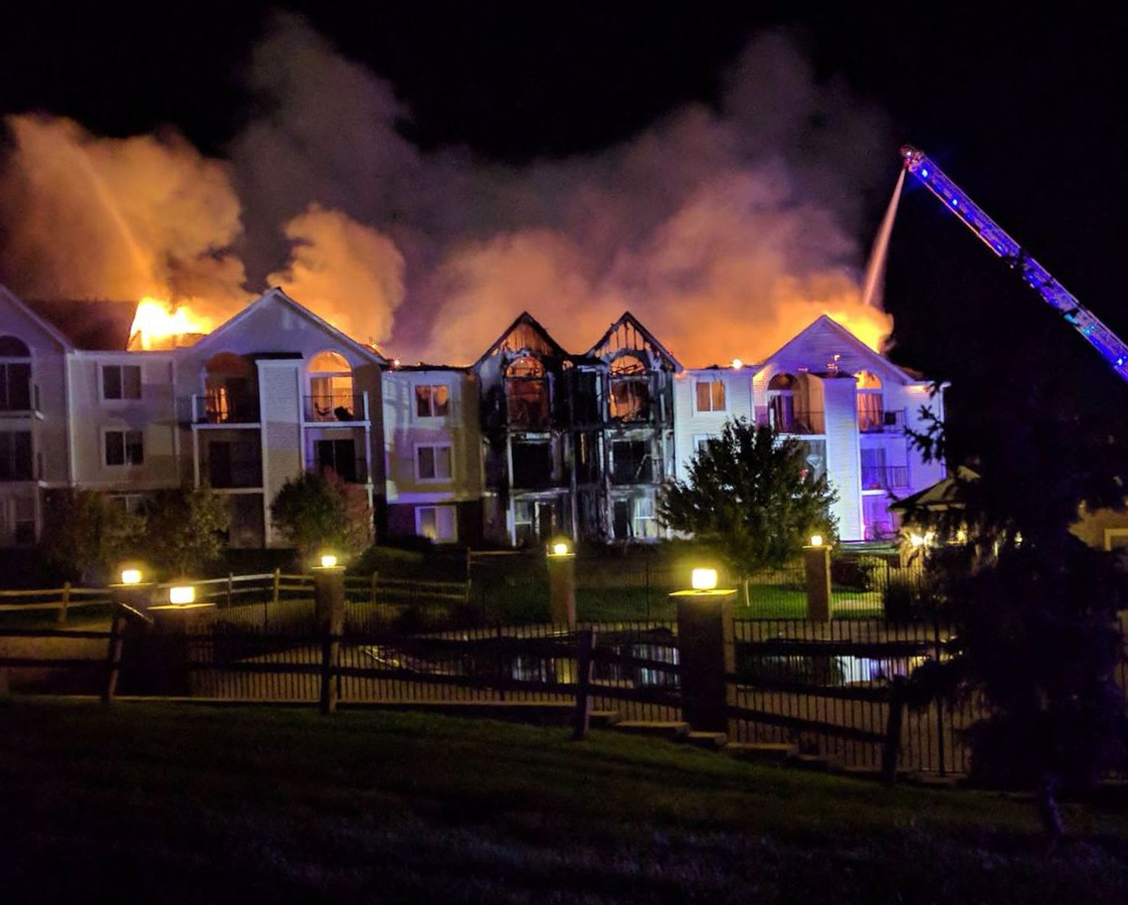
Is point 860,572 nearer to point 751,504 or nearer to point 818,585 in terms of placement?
point 751,504

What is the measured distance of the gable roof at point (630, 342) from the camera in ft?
169

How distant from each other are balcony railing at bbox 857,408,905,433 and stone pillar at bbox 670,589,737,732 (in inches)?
1633

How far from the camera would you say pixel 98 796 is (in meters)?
9.20

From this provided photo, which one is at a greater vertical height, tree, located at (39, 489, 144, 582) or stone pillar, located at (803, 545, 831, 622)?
tree, located at (39, 489, 144, 582)

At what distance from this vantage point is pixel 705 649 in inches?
567

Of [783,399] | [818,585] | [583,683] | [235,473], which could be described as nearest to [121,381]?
[235,473]

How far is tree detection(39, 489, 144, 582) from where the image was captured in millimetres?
35406

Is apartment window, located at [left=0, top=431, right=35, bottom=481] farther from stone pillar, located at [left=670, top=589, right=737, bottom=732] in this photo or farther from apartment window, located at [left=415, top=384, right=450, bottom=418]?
stone pillar, located at [left=670, top=589, right=737, bottom=732]

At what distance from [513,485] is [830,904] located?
43159mm

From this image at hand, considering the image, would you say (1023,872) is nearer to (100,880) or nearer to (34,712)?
(100,880)

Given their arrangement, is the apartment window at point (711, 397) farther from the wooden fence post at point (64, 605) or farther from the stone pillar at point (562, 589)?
the wooden fence post at point (64, 605)

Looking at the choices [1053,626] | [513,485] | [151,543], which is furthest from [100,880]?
[513,485]

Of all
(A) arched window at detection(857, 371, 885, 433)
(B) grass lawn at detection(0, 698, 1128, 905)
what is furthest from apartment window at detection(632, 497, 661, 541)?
(B) grass lawn at detection(0, 698, 1128, 905)

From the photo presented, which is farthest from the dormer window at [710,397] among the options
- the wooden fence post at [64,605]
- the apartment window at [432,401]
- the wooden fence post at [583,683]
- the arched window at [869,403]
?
the wooden fence post at [583,683]
